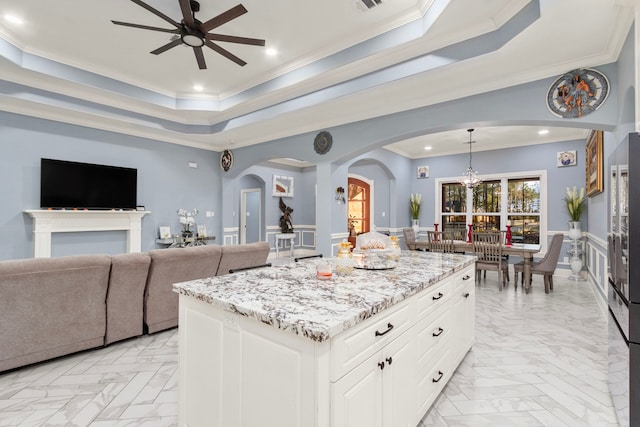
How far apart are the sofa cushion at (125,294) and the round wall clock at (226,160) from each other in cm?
414

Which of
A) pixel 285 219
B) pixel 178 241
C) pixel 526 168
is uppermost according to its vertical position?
pixel 526 168

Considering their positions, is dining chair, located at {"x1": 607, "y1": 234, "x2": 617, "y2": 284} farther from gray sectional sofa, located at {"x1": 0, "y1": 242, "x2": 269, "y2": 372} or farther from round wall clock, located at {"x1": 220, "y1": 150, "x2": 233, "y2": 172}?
round wall clock, located at {"x1": 220, "y1": 150, "x2": 233, "y2": 172}

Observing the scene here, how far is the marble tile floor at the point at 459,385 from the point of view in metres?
1.88

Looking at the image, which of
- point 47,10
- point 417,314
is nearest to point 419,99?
point 417,314

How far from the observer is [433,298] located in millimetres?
1870

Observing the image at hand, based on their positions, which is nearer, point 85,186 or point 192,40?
point 192,40

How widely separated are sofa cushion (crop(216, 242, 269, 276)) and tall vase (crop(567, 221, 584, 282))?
559 cm

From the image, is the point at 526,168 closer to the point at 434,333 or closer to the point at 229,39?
the point at 434,333

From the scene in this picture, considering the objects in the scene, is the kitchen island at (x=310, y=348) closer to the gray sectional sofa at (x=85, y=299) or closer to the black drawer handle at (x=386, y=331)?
the black drawer handle at (x=386, y=331)

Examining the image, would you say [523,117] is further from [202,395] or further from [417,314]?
[202,395]

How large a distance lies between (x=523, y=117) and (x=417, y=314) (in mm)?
2766

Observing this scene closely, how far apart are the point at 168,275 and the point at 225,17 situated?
91.7 inches

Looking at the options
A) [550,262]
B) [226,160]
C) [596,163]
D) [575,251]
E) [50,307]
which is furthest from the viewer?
[226,160]

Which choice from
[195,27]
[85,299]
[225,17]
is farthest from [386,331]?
[195,27]
